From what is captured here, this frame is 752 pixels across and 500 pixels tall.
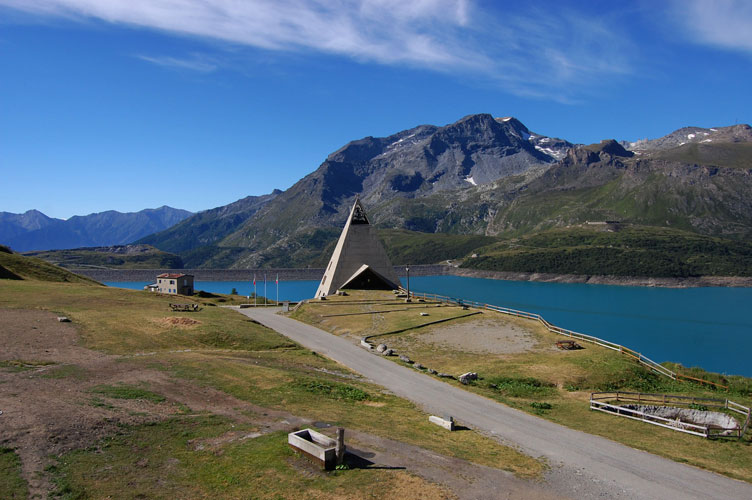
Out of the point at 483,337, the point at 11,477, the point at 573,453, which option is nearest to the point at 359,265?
the point at 483,337

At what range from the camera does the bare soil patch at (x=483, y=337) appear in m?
38.7

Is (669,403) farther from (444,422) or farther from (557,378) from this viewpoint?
(444,422)

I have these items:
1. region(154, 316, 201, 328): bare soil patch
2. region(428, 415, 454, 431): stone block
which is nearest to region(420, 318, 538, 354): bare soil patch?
region(428, 415, 454, 431): stone block

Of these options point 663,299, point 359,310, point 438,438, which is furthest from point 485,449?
point 663,299

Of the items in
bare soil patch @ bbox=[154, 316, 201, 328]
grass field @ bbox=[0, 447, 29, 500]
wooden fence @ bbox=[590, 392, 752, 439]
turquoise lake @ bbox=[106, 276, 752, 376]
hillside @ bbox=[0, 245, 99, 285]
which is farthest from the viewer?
turquoise lake @ bbox=[106, 276, 752, 376]

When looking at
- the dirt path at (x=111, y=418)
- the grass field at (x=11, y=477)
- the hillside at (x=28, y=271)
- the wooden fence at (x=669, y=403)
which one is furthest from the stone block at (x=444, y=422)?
the hillside at (x=28, y=271)

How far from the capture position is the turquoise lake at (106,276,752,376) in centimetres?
7531

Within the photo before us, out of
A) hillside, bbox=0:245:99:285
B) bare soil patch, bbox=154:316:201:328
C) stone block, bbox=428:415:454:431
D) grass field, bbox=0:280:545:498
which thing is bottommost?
stone block, bbox=428:415:454:431

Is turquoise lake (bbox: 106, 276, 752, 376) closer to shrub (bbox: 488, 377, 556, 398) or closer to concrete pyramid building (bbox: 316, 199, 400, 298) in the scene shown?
concrete pyramid building (bbox: 316, 199, 400, 298)

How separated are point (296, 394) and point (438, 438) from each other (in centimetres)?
726

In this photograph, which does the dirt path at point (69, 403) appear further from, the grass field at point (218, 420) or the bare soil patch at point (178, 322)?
the bare soil patch at point (178, 322)

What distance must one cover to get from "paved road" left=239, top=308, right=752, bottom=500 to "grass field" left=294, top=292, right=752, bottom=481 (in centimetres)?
127

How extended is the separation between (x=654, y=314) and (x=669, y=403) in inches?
3972

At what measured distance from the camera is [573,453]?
18.6 m
